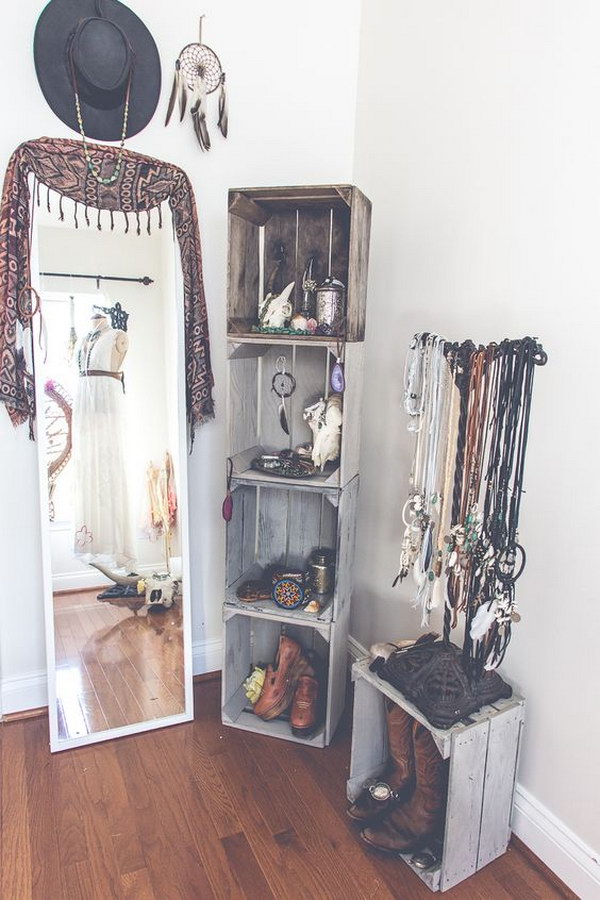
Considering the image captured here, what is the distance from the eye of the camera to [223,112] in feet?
7.25

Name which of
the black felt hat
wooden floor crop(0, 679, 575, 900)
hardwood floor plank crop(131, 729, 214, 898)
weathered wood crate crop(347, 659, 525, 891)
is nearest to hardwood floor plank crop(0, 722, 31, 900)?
wooden floor crop(0, 679, 575, 900)

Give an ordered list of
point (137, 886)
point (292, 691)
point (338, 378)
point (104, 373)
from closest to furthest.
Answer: point (137, 886), point (338, 378), point (104, 373), point (292, 691)

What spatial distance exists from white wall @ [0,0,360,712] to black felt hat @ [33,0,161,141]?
58mm

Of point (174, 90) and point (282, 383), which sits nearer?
point (174, 90)

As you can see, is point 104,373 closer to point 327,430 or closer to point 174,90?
point 327,430

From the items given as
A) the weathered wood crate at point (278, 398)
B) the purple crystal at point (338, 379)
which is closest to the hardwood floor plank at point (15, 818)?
the weathered wood crate at point (278, 398)

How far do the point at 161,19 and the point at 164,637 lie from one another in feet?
6.72

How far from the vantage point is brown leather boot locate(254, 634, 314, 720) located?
227 centimetres

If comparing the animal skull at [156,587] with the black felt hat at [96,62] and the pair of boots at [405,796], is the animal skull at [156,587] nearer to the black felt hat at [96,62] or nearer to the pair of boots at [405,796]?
the pair of boots at [405,796]

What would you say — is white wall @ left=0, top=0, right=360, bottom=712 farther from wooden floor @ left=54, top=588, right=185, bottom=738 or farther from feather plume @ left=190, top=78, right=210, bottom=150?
wooden floor @ left=54, top=588, right=185, bottom=738

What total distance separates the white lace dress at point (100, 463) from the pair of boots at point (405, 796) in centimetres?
104

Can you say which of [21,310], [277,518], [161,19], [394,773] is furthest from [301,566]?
[161,19]

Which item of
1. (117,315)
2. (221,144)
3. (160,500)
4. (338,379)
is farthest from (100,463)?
(221,144)

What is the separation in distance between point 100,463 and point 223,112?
125cm
